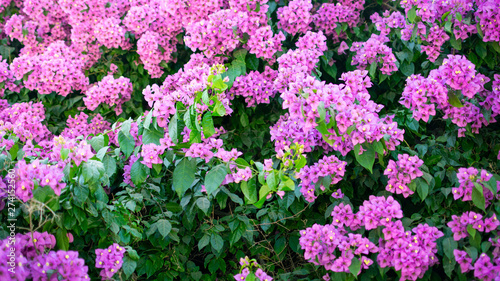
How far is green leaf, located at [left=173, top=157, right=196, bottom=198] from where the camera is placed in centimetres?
199

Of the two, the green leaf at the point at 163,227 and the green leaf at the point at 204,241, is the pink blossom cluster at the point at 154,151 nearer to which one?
the green leaf at the point at 163,227

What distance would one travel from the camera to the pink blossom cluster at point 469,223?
193cm

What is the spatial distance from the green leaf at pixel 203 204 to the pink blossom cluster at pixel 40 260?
65cm

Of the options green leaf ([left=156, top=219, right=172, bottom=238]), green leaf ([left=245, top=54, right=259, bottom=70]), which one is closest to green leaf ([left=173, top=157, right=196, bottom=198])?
green leaf ([left=156, top=219, right=172, bottom=238])

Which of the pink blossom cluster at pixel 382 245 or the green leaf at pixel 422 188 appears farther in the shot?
the green leaf at pixel 422 188

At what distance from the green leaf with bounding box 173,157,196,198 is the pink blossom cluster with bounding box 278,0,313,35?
55.6 inches

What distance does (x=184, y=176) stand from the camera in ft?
6.56

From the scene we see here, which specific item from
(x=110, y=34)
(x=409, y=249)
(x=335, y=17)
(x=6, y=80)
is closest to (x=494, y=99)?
(x=409, y=249)

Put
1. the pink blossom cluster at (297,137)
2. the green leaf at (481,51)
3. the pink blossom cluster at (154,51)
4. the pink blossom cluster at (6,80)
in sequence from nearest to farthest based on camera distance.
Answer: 1. the pink blossom cluster at (297,137)
2. the green leaf at (481,51)
3. the pink blossom cluster at (154,51)
4. the pink blossom cluster at (6,80)

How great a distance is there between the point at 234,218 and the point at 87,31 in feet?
7.43

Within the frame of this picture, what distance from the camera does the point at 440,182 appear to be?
217 cm

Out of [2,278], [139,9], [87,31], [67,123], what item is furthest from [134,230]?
[87,31]

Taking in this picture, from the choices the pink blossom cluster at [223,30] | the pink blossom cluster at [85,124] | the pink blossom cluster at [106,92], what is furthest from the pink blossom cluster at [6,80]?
the pink blossom cluster at [223,30]

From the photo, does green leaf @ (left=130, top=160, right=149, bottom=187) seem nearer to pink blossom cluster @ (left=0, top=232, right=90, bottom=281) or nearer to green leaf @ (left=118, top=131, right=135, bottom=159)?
green leaf @ (left=118, top=131, right=135, bottom=159)
